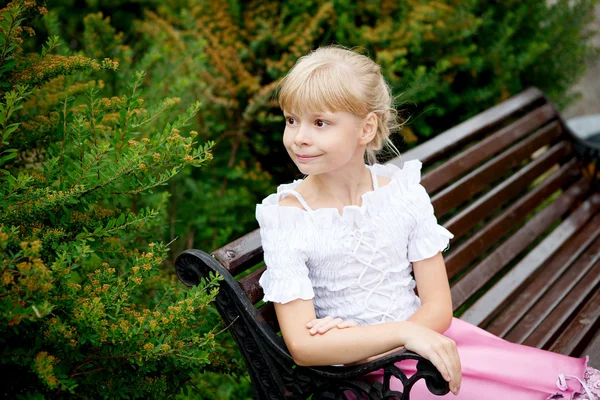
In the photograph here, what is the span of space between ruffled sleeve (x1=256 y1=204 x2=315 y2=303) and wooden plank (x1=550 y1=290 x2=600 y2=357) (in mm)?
1263

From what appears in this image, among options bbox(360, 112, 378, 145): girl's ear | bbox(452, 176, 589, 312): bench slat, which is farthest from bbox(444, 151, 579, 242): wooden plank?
bbox(360, 112, 378, 145): girl's ear

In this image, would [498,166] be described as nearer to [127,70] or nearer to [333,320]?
[333,320]

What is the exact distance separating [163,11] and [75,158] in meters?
2.55

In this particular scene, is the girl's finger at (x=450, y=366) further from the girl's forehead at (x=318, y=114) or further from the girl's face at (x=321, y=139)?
the girl's forehead at (x=318, y=114)

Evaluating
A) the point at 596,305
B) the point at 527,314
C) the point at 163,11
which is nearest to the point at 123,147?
the point at 527,314

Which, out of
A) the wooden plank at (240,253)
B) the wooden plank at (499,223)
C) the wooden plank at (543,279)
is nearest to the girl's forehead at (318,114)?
the wooden plank at (240,253)

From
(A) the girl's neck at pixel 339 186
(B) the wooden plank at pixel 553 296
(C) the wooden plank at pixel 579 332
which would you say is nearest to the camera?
(A) the girl's neck at pixel 339 186

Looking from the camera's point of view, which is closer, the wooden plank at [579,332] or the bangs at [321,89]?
the bangs at [321,89]

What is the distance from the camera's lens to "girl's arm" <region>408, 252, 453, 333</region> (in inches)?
77.5

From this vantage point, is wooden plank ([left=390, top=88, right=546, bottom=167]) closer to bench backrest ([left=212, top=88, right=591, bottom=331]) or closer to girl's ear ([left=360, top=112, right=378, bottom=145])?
bench backrest ([left=212, top=88, right=591, bottom=331])

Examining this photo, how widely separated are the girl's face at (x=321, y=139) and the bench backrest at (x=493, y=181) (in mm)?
620

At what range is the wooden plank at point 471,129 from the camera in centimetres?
286

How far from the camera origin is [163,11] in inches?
165

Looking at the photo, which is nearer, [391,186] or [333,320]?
[333,320]
